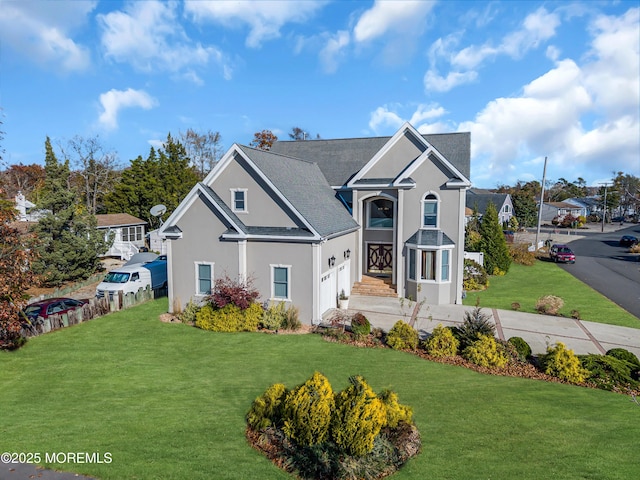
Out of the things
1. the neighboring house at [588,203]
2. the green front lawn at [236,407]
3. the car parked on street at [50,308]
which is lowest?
the green front lawn at [236,407]

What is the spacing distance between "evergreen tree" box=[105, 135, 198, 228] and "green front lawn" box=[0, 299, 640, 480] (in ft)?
98.2

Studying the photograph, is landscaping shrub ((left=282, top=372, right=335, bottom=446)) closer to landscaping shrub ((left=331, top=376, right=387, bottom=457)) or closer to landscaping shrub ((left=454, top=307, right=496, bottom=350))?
landscaping shrub ((left=331, top=376, right=387, bottom=457))

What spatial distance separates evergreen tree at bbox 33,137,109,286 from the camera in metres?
28.6

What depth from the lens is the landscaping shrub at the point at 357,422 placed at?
8219 millimetres

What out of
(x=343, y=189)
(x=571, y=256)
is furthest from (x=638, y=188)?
(x=343, y=189)

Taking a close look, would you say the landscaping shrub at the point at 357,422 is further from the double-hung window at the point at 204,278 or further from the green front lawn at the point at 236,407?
the double-hung window at the point at 204,278

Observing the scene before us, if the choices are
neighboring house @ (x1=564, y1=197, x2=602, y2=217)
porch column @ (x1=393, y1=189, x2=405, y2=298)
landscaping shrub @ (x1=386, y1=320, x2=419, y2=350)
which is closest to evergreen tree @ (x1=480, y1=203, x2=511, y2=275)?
porch column @ (x1=393, y1=189, x2=405, y2=298)

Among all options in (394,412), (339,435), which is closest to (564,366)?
(394,412)

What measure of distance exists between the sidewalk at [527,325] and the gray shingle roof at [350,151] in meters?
8.64

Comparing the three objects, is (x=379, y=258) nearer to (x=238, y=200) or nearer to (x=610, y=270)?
(x=238, y=200)

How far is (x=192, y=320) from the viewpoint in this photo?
20.2 m

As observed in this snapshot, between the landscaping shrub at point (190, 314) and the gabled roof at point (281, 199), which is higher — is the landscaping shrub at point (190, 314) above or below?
below

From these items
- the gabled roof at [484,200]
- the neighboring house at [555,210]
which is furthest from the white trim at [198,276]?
the neighboring house at [555,210]

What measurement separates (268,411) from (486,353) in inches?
354
